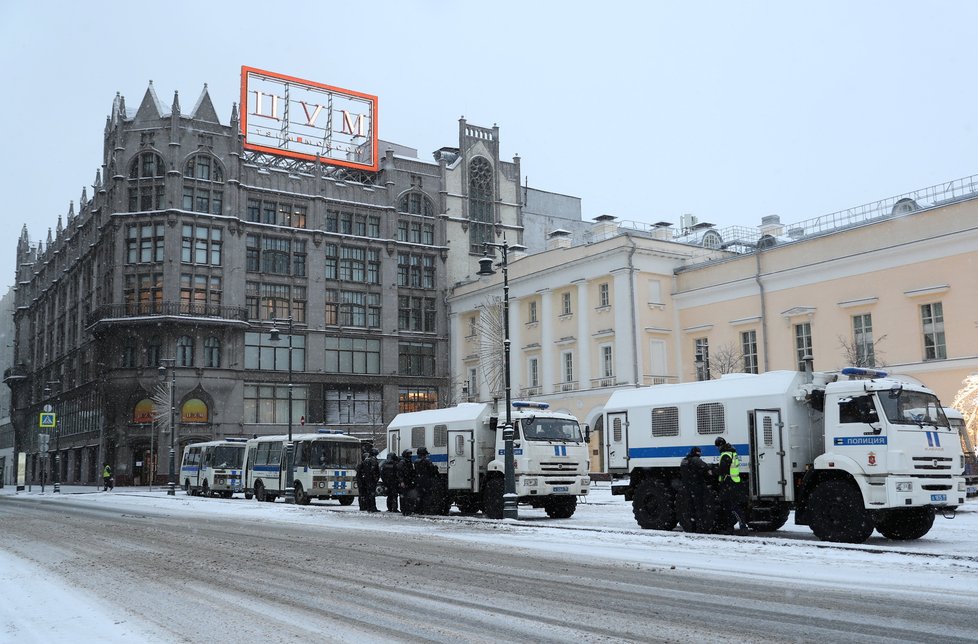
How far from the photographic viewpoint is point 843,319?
44281 millimetres

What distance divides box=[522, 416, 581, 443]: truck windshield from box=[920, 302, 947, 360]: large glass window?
23.6 m

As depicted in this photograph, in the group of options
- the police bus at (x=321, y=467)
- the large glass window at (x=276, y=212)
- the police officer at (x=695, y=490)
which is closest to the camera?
the police officer at (x=695, y=490)

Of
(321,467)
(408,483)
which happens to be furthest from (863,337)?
(408,483)

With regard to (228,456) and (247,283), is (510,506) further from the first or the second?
(247,283)

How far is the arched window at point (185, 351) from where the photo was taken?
200 ft

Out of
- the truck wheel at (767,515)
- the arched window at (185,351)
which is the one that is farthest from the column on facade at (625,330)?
the truck wheel at (767,515)

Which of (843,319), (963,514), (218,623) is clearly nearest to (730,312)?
(843,319)

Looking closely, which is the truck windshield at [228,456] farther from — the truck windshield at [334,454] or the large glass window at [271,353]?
the large glass window at [271,353]

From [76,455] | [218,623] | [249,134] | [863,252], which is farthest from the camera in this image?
[76,455]

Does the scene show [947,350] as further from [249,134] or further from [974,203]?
[249,134]

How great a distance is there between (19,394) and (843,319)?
85.7 meters

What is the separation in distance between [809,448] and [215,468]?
31.4 meters

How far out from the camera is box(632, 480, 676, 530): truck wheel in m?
19.0

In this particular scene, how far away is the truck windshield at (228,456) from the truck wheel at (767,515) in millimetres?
26795
